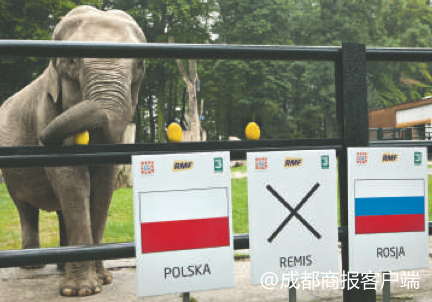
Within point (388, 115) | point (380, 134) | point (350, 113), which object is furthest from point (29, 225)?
point (388, 115)

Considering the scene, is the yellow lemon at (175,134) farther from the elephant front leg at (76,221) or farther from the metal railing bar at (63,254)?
the elephant front leg at (76,221)

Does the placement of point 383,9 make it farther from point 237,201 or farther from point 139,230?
point 139,230

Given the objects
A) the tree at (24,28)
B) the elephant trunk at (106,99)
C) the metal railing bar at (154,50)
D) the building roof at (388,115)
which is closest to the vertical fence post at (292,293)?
the metal railing bar at (154,50)

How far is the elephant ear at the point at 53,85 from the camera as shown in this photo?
3.42 m

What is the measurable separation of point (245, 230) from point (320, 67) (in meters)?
29.8

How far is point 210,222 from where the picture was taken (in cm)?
169

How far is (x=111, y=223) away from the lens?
724cm

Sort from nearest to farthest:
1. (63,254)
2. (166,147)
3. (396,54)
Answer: (63,254)
(166,147)
(396,54)

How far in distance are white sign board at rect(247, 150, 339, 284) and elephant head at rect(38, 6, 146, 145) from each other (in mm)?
1255

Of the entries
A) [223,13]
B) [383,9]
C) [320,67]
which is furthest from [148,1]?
[383,9]

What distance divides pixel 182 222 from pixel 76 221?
→ 65.9 inches

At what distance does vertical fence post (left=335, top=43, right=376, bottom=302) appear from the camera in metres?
1.92

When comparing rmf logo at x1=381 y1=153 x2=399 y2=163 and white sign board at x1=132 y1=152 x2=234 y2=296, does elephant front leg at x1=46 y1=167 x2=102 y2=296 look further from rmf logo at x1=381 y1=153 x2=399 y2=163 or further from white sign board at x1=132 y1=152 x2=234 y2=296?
rmf logo at x1=381 y1=153 x2=399 y2=163

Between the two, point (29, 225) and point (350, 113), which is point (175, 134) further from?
point (29, 225)
